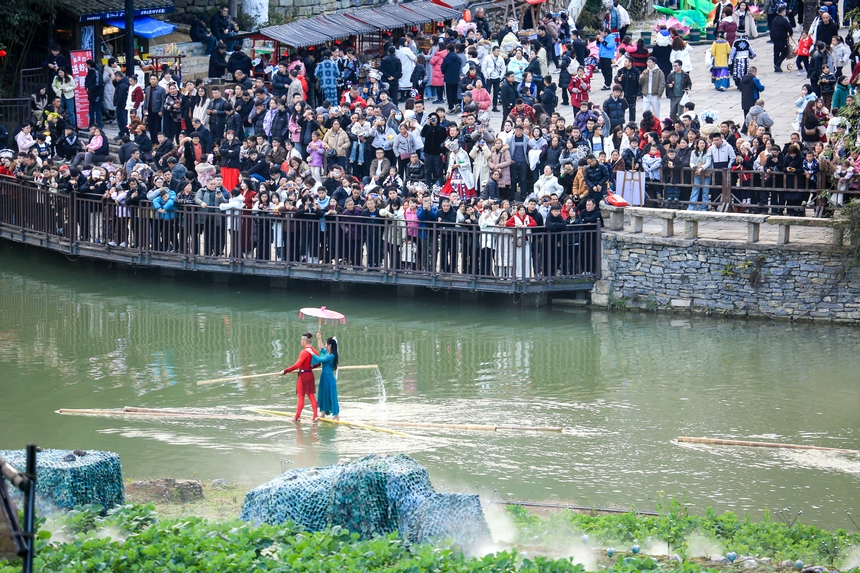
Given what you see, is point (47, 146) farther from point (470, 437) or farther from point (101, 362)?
point (470, 437)

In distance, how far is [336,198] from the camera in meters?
24.7

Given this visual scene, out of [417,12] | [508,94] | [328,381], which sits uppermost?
[417,12]

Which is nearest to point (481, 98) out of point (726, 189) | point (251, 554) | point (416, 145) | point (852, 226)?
point (416, 145)

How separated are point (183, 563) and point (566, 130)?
16396 millimetres

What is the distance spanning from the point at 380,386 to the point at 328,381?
78.1 inches

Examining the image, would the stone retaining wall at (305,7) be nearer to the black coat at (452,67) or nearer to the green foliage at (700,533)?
the black coat at (452,67)

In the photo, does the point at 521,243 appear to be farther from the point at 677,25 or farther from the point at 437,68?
the point at 677,25

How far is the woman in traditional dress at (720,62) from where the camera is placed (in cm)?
3272

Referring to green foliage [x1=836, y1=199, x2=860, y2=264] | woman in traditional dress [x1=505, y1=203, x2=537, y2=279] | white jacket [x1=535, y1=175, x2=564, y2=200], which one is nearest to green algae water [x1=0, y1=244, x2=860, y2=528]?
woman in traditional dress [x1=505, y1=203, x2=537, y2=279]

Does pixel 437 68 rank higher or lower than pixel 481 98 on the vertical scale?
higher

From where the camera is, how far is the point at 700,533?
43.9 ft

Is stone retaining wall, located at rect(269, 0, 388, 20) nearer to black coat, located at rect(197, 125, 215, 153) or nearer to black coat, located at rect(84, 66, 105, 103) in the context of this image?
black coat, located at rect(84, 66, 105, 103)

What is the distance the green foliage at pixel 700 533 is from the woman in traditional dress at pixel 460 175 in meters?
12.5


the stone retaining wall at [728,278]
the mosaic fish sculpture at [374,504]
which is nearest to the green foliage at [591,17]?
the stone retaining wall at [728,278]
